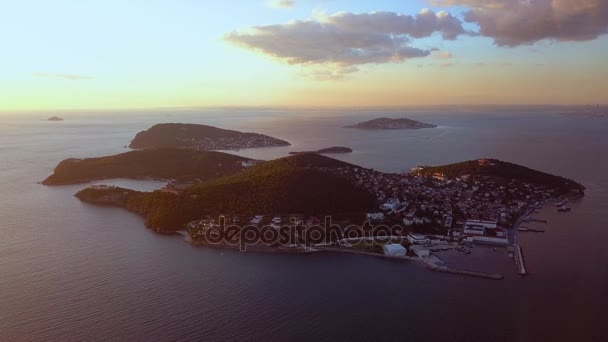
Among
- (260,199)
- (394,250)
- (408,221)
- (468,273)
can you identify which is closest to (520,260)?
(468,273)

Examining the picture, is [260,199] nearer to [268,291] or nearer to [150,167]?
[268,291]

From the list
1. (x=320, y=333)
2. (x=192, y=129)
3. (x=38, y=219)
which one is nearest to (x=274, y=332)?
(x=320, y=333)

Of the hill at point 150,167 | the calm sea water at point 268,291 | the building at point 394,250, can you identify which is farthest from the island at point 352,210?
the hill at point 150,167

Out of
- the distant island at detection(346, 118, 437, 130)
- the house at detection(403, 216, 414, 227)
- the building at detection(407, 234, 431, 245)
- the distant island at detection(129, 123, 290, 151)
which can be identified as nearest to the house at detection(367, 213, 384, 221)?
the house at detection(403, 216, 414, 227)

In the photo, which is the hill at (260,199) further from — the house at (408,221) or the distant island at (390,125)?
the distant island at (390,125)

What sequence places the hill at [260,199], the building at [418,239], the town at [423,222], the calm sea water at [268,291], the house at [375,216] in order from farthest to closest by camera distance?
the hill at [260,199] < the house at [375,216] < the building at [418,239] < the town at [423,222] < the calm sea water at [268,291]
